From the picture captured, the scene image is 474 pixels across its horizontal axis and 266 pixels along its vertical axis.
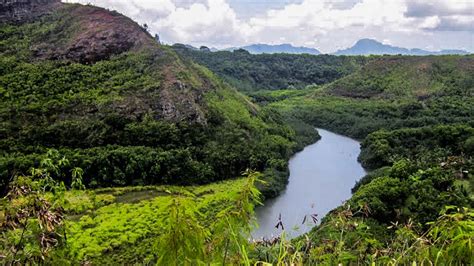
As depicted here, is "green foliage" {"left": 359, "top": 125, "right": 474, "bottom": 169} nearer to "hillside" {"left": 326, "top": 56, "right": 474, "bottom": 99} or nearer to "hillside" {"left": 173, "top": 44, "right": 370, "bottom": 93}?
"hillside" {"left": 326, "top": 56, "right": 474, "bottom": 99}

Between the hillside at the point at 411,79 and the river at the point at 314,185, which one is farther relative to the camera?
the hillside at the point at 411,79

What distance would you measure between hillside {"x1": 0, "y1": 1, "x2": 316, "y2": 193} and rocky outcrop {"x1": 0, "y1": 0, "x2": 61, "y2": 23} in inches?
17.2

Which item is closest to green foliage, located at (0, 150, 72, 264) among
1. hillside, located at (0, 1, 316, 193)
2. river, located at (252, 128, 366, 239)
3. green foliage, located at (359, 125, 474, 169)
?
river, located at (252, 128, 366, 239)

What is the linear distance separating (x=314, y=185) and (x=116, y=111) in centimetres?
1551

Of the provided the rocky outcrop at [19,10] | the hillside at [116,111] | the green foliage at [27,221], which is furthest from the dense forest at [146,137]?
the green foliage at [27,221]

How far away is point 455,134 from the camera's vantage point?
3666 cm

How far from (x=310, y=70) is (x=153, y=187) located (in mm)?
85363

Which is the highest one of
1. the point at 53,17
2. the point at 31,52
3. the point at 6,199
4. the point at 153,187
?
→ the point at 53,17

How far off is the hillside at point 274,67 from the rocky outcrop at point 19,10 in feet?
169

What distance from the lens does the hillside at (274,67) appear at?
99.8m

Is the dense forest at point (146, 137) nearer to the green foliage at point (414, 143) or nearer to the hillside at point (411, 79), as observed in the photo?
the green foliage at point (414, 143)

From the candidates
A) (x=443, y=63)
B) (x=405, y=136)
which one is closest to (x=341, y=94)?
(x=443, y=63)

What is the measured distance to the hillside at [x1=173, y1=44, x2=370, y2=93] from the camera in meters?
99.8

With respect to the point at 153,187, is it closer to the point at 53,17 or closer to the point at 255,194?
the point at 53,17
